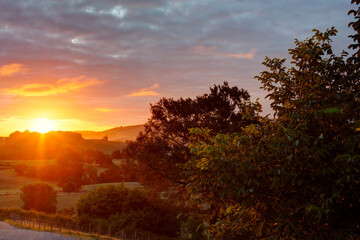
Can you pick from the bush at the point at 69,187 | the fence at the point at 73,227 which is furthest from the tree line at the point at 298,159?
the bush at the point at 69,187

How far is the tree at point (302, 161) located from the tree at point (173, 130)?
21215mm

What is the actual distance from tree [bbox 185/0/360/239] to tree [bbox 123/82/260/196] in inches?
835

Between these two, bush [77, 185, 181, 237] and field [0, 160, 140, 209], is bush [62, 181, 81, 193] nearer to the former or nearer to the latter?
field [0, 160, 140, 209]

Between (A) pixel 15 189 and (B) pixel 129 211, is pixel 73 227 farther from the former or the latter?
(A) pixel 15 189

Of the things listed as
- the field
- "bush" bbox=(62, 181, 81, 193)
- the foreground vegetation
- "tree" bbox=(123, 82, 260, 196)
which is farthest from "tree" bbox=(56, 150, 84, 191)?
the foreground vegetation

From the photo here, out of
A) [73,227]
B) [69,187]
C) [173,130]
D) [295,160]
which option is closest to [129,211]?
[73,227]

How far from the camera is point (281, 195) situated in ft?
29.3

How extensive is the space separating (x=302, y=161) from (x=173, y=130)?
88.0 ft

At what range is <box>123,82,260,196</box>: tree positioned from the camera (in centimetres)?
3297

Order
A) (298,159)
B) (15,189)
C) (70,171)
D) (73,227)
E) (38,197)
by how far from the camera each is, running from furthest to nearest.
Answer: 1. (70,171)
2. (15,189)
3. (38,197)
4. (73,227)
5. (298,159)

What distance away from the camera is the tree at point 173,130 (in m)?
33.0

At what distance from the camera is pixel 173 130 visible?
113 ft

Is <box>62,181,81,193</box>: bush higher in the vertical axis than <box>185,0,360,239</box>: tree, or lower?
lower

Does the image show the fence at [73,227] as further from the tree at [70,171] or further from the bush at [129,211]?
the tree at [70,171]
